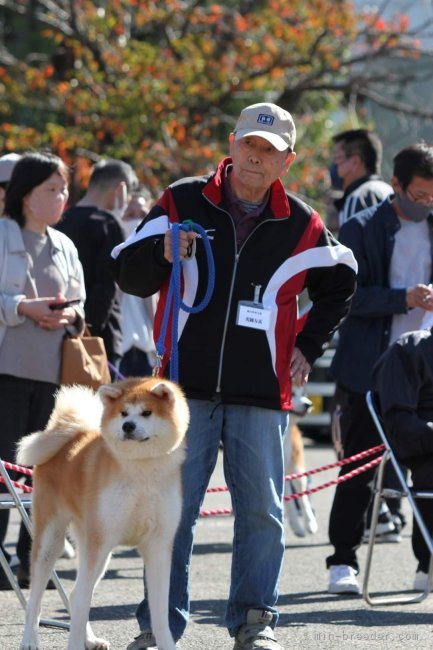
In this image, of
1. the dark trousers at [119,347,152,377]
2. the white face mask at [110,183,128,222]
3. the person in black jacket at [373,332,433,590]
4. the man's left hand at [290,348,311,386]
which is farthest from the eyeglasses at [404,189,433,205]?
the dark trousers at [119,347,152,377]

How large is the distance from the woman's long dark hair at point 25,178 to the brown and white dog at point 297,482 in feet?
9.72

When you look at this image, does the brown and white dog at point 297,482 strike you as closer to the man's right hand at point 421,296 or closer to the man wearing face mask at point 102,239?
the man wearing face mask at point 102,239

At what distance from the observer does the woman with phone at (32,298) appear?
22.1 ft

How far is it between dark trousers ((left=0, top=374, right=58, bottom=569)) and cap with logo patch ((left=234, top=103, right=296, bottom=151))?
7.10ft

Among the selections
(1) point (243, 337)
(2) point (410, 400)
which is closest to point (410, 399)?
(2) point (410, 400)

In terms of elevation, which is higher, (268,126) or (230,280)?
(268,126)

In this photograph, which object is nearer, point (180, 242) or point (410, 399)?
point (180, 242)

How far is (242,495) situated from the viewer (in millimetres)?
5211

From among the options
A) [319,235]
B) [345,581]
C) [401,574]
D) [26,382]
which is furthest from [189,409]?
[401,574]

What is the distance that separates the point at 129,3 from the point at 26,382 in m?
11.5

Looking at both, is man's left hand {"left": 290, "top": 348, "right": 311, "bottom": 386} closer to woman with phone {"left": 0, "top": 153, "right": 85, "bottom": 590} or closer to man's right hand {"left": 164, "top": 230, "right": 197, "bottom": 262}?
man's right hand {"left": 164, "top": 230, "right": 197, "bottom": 262}

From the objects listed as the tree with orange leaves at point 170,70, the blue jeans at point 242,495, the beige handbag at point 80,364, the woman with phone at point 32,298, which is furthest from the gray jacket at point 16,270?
the tree with orange leaves at point 170,70

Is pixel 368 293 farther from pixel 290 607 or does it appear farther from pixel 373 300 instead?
pixel 290 607

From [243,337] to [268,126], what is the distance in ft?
2.68
